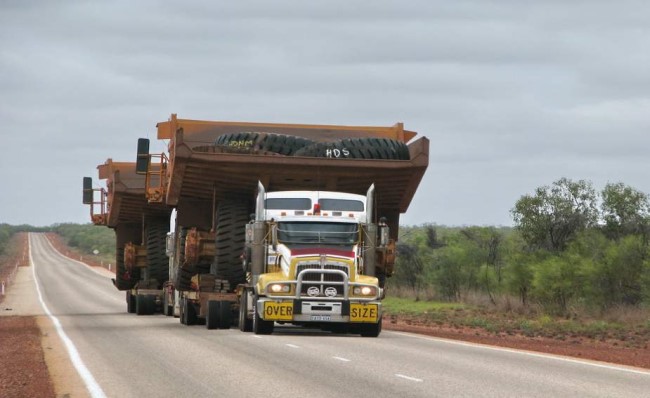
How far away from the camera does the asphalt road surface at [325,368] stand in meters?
13.9

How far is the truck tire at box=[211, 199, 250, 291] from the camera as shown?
26719 mm

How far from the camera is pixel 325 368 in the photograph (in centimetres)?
1662

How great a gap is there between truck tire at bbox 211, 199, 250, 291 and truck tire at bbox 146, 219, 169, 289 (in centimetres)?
1252

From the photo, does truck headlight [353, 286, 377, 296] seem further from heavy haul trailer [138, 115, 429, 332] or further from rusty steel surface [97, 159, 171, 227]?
rusty steel surface [97, 159, 171, 227]

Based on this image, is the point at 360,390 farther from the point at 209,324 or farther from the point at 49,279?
the point at 49,279

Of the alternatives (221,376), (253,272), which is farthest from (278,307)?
(221,376)

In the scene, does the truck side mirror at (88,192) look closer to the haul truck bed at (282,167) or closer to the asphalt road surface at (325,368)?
the haul truck bed at (282,167)

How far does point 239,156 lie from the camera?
81.0 ft

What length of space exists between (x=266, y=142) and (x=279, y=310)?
3.75 metres

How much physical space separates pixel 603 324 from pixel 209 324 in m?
12.1

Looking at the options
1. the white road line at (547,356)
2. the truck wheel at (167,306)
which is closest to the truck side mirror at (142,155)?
the white road line at (547,356)

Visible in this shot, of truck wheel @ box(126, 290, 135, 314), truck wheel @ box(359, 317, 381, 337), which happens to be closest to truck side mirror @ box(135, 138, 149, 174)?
truck wheel @ box(359, 317, 381, 337)

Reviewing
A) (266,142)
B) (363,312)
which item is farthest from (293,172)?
(363,312)

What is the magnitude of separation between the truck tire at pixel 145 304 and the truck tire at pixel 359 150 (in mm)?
16430
